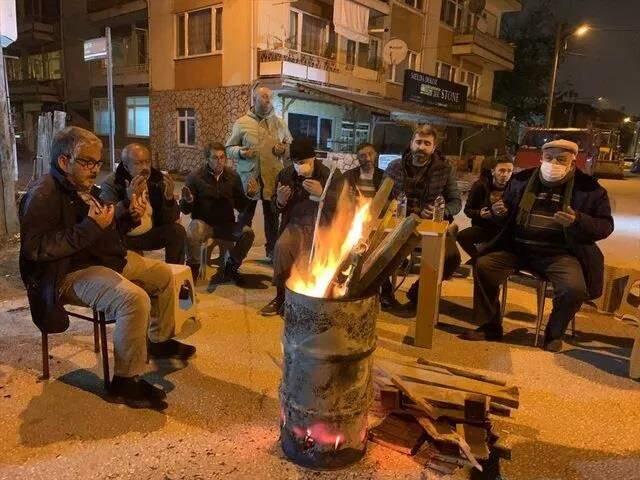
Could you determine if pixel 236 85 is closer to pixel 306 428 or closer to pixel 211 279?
pixel 211 279

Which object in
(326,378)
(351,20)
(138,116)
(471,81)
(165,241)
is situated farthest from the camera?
(471,81)

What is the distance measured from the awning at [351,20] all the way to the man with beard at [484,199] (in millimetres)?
13369

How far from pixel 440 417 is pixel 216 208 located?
140 inches

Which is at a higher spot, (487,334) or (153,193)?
(153,193)

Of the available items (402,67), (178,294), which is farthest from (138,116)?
(178,294)

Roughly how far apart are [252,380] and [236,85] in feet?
47.8

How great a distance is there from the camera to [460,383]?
3.25 meters

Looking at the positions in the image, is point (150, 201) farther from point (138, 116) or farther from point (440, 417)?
point (138, 116)

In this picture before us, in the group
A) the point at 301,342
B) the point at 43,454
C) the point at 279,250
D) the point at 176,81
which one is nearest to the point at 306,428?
the point at 301,342

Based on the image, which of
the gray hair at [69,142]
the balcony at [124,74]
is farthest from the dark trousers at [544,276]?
the balcony at [124,74]

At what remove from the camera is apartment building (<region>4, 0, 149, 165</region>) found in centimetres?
2072

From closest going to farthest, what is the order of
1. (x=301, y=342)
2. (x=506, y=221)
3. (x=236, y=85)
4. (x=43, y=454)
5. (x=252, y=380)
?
(x=301, y=342) → (x=43, y=454) → (x=252, y=380) → (x=506, y=221) → (x=236, y=85)

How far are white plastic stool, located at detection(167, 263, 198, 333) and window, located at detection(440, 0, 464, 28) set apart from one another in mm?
22553

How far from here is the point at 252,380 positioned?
3578mm
